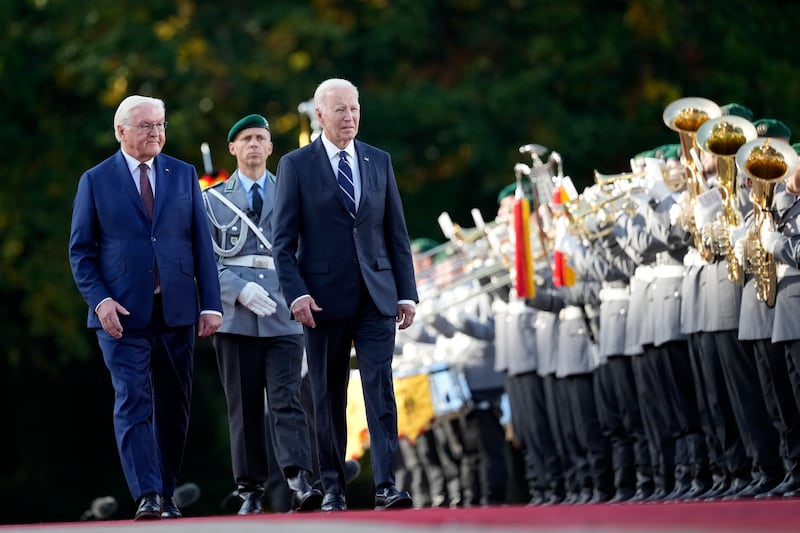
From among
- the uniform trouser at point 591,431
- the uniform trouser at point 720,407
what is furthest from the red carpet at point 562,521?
the uniform trouser at point 591,431

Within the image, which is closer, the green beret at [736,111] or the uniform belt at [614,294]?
the green beret at [736,111]

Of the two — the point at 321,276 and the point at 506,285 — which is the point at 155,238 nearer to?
the point at 321,276

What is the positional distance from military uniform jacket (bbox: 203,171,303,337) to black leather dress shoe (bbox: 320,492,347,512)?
1425 mm

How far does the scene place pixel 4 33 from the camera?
24469 millimetres

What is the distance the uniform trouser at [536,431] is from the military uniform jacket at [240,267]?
3995 mm

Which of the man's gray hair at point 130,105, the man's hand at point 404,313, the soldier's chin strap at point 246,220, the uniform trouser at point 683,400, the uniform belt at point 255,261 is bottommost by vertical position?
the uniform trouser at point 683,400

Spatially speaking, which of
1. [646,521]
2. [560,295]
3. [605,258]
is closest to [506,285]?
[560,295]

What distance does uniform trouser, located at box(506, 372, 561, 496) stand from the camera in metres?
15.2

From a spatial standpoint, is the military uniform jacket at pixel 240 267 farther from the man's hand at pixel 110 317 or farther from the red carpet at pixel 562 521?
the red carpet at pixel 562 521

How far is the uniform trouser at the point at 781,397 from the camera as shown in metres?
11.0

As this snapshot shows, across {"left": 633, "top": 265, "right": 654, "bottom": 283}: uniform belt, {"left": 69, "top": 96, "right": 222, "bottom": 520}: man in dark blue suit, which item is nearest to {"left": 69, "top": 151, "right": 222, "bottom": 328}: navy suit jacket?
{"left": 69, "top": 96, "right": 222, "bottom": 520}: man in dark blue suit

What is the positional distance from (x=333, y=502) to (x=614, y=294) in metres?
3.75

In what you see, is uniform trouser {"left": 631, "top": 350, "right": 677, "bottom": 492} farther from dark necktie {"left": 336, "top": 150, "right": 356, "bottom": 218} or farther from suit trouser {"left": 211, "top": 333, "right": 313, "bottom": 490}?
dark necktie {"left": 336, "top": 150, "right": 356, "bottom": 218}

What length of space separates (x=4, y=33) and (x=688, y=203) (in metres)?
14.4
